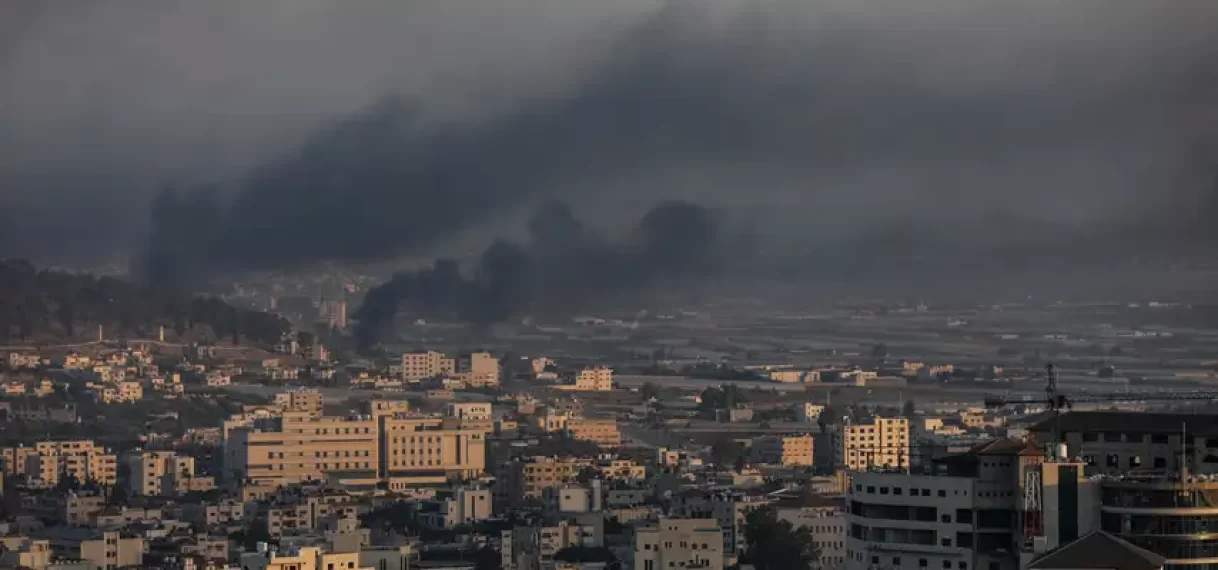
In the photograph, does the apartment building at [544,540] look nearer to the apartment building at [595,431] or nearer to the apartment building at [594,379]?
the apartment building at [595,431]

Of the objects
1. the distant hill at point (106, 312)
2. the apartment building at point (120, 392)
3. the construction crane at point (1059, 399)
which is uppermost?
the distant hill at point (106, 312)

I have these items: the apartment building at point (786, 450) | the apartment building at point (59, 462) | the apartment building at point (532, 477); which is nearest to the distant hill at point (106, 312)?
the apartment building at point (59, 462)

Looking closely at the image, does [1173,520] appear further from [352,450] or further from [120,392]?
[120,392]

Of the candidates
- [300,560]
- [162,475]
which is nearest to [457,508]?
[162,475]

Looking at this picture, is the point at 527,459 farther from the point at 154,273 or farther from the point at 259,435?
the point at 154,273

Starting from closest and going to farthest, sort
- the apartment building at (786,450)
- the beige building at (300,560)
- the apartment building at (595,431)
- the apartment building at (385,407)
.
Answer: the beige building at (300,560)
the apartment building at (786,450)
the apartment building at (595,431)
the apartment building at (385,407)

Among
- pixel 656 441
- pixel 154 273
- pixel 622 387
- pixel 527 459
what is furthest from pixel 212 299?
pixel 527 459

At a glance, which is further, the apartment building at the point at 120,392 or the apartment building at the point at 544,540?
the apartment building at the point at 120,392
